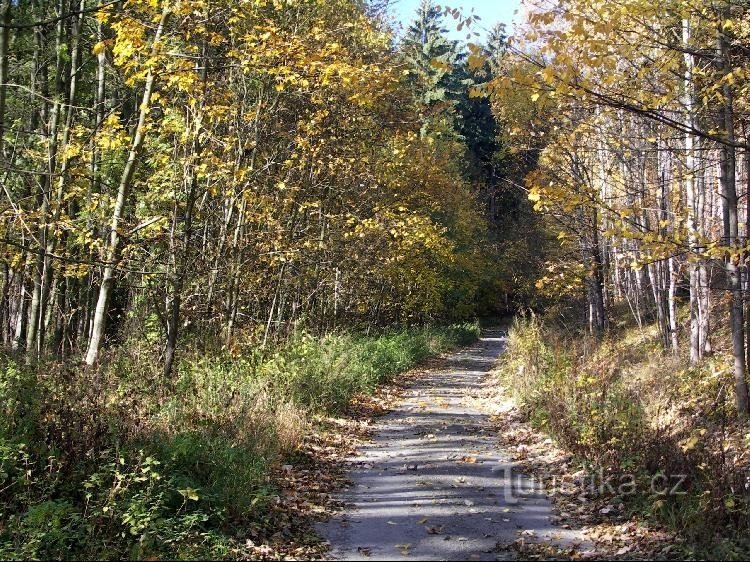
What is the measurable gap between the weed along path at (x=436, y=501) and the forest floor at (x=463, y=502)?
0.04 feet

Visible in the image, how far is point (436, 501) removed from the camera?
6758 mm

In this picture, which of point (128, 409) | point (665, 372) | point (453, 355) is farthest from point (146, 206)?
point (453, 355)

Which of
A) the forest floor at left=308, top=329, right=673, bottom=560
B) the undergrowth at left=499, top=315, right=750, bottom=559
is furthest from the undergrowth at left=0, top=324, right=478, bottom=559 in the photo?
the undergrowth at left=499, top=315, right=750, bottom=559

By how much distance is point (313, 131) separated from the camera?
41.8 feet

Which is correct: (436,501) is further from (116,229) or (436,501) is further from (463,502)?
(116,229)

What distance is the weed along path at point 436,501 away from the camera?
554 cm

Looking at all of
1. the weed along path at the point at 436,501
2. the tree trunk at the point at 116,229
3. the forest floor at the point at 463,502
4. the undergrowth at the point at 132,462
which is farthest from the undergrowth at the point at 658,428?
the tree trunk at the point at 116,229

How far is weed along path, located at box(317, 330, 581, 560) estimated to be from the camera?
5.54 metres

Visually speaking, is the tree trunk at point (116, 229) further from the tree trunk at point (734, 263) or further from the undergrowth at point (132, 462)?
the tree trunk at point (734, 263)

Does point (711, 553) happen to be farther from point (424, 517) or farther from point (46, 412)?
point (46, 412)

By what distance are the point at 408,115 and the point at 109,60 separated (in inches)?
288

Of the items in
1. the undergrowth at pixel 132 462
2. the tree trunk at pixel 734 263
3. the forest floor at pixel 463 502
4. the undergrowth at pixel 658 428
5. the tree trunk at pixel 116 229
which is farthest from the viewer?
the tree trunk at pixel 116 229

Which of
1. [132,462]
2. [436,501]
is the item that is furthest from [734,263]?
[132,462]

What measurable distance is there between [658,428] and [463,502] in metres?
2.56
